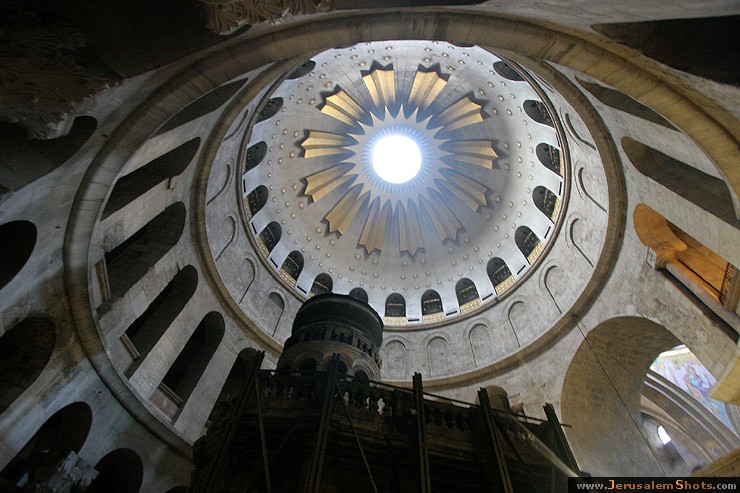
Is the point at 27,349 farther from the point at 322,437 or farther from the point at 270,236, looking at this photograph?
the point at 270,236

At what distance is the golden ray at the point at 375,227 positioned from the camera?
23781 mm

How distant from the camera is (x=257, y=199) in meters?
19.7

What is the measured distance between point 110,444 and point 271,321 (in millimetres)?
8524

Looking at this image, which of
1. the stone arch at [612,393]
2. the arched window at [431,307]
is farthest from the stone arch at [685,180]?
the arched window at [431,307]

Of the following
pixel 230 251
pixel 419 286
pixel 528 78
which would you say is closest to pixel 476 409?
pixel 528 78

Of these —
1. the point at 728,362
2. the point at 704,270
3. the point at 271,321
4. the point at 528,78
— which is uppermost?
the point at 528,78

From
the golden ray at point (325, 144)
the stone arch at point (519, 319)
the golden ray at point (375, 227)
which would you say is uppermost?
the golden ray at point (325, 144)

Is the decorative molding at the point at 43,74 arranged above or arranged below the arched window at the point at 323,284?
below

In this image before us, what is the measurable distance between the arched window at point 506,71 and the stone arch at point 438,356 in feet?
39.6

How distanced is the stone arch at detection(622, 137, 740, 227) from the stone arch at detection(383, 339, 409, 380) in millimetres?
12734

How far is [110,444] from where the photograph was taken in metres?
9.35

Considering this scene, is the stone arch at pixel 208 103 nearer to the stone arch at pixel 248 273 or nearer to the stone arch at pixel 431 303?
the stone arch at pixel 248 273

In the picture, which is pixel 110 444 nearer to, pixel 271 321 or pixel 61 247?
pixel 61 247

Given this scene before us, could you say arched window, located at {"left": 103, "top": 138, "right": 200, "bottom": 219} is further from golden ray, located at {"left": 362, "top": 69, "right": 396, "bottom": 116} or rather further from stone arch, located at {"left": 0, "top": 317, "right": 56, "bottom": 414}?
golden ray, located at {"left": 362, "top": 69, "right": 396, "bottom": 116}
